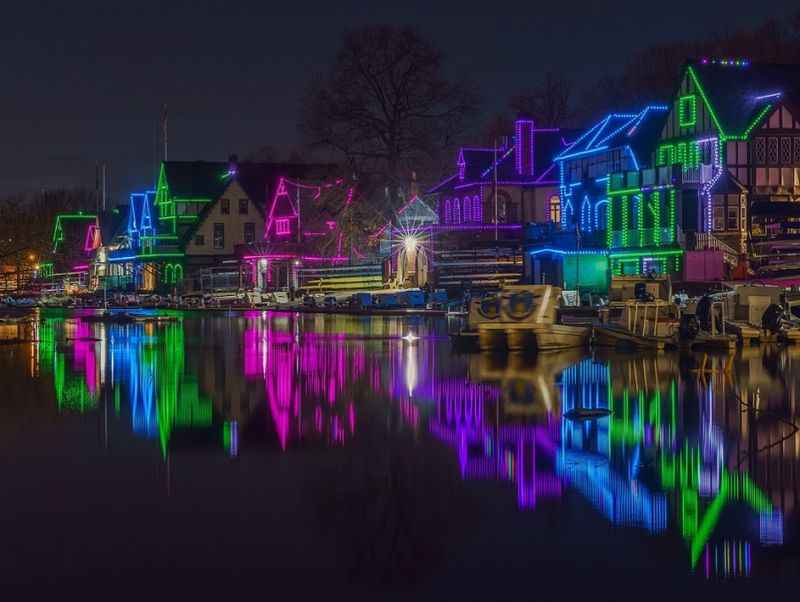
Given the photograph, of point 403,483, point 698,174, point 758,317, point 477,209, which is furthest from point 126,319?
point 403,483

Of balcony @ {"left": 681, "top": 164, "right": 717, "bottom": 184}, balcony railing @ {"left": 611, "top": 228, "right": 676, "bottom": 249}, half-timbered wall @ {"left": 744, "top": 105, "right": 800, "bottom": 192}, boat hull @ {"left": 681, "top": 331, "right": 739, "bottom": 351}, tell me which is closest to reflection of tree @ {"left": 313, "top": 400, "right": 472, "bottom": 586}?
boat hull @ {"left": 681, "top": 331, "right": 739, "bottom": 351}

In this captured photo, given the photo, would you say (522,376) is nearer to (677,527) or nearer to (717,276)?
(677,527)

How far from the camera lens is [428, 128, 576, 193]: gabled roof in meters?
90.5

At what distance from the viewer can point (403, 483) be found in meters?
13.3

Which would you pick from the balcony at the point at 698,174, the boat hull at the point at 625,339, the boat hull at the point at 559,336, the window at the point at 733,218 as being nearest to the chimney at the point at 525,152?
the balcony at the point at 698,174

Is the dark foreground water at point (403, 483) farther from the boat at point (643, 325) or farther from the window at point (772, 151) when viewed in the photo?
the window at point (772, 151)

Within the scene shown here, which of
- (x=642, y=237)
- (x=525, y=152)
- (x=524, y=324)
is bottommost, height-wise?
(x=524, y=324)

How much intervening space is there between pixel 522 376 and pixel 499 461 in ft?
39.3

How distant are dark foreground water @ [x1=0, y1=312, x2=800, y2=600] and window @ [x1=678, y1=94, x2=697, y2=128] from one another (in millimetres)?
41890

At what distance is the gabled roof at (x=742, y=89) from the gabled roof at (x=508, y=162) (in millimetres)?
22765

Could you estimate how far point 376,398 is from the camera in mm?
22141

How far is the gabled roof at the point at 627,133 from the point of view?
72125 mm

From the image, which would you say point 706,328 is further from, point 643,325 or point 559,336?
point 559,336

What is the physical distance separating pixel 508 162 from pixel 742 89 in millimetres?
27116
